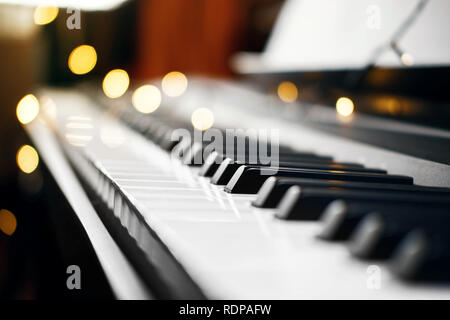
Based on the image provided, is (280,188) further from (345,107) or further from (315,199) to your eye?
(345,107)

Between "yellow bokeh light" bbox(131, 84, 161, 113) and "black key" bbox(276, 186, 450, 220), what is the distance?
52.0 inches

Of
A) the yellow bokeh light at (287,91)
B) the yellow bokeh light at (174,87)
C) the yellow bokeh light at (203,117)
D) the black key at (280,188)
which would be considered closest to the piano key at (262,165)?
the black key at (280,188)

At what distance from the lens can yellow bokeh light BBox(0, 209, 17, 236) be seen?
2.39 m

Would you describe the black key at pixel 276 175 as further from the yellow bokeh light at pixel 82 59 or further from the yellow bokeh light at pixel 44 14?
the yellow bokeh light at pixel 82 59

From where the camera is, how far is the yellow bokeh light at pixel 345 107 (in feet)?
3.87

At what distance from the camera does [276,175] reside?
663 mm

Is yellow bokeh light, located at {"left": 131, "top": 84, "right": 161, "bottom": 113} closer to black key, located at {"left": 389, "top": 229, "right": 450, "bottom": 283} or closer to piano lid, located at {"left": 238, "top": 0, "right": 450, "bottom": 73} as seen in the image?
piano lid, located at {"left": 238, "top": 0, "right": 450, "bottom": 73}

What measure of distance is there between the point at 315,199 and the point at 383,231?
13cm

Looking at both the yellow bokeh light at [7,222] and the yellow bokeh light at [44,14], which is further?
the yellow bokeh light at [44,14]

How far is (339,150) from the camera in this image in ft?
2.99

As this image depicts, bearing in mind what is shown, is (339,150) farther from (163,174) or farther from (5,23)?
(5,23)

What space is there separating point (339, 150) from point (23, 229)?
1.78m

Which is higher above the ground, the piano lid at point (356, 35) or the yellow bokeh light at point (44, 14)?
the yellow bokeh light at point (44, 14)
